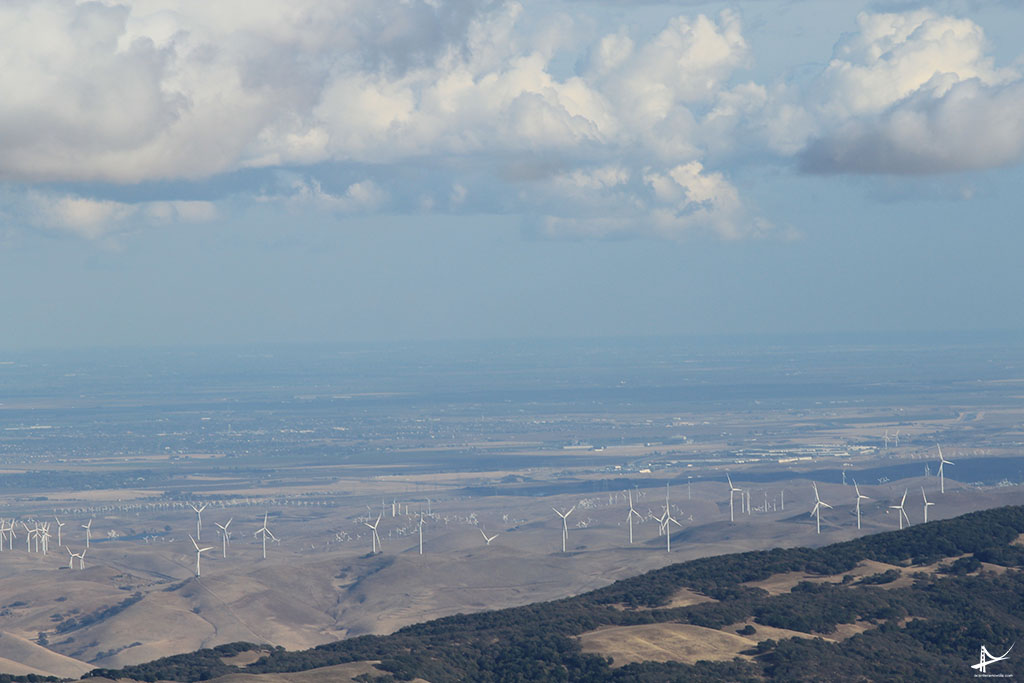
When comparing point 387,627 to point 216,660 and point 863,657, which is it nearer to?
point 216,660

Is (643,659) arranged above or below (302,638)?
above

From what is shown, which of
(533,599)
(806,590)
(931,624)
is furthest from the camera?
(533,599)

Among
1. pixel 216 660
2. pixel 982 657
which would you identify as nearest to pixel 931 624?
pixel 982 657

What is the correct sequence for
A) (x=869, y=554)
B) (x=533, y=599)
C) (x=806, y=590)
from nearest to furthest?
(x=806, y=590)
(x=869, y=554)
(x=533, y=599)

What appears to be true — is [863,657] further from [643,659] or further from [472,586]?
[472,586]

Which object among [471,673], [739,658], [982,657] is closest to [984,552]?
[982,657]

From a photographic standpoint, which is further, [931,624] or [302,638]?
[302,638]
